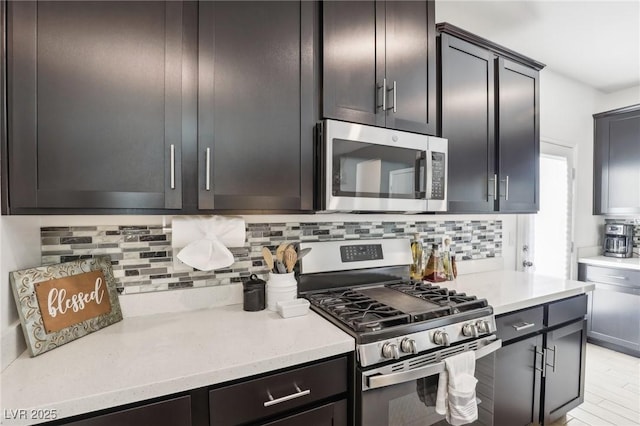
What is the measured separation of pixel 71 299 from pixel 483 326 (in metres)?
1.64

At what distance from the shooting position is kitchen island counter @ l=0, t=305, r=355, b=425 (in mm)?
797

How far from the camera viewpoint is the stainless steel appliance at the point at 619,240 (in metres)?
3.32

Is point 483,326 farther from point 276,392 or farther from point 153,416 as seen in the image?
point 153,416

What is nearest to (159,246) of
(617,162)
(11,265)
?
(11,265)

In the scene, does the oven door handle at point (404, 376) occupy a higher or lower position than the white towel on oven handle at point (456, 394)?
higher

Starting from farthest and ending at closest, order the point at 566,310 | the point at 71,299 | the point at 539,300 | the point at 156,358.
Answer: the point at 566,310 → the point at 539,300 → the point at 71,299 → the point at 156,358

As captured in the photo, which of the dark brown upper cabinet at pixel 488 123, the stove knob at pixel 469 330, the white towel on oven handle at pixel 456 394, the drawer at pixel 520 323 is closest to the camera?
the white towel on oven handle at pixel 456 394

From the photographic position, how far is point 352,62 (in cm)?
146

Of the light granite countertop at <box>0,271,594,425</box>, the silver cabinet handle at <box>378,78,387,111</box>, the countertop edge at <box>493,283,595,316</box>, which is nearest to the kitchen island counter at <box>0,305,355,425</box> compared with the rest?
Answer: the light granite countertop at <box>0,271,594,425</box>

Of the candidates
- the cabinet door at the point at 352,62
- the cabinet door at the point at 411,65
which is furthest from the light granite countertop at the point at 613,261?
the cabinet door at the point at 352,62

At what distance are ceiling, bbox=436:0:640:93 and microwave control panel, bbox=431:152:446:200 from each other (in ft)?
3.93

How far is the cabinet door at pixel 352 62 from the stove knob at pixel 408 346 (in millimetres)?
961

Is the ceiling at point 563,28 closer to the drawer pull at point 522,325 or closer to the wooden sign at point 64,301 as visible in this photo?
the drawer pull at point 522,325

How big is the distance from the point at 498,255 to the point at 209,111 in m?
2.44
